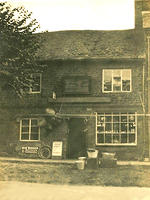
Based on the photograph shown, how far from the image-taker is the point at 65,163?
5.91 metres

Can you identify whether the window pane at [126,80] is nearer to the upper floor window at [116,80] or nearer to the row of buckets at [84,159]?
the upper floor window at [116,80]

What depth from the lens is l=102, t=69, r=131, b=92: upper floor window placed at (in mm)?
5740

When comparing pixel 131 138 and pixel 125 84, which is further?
pixel 125 84

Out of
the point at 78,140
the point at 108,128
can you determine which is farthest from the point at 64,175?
the point at 108,128

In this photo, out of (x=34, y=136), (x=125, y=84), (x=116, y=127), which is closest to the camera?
(x=116, y=127)

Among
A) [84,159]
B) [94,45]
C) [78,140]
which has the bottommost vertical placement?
[84,159]

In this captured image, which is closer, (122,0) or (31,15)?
(122,0)

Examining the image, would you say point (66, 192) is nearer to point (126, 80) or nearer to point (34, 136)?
point (34, 136)

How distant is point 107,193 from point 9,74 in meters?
2.58

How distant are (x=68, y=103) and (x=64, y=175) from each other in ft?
4.15

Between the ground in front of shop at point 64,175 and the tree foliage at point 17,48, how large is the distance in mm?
1319

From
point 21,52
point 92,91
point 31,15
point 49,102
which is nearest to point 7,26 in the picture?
point 21,52

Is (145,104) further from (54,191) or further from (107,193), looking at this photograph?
(54,191)

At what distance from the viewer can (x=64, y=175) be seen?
492 centimetres
